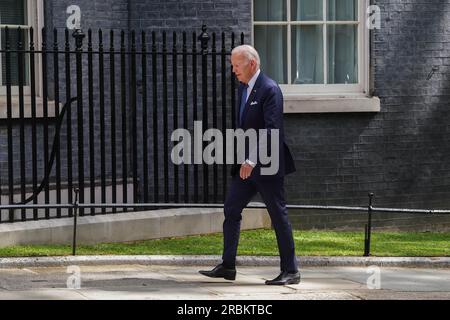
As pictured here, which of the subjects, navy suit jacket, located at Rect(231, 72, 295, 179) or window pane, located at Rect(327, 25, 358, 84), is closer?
navy suit jacket, located at Rect(231, 72, 295, 179)

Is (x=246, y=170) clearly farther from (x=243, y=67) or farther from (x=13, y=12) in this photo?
(x=13, y=12)

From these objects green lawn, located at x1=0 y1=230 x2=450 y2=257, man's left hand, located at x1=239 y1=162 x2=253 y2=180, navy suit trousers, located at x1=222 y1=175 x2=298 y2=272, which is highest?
man's left hand, located at x1=239 y1=162 x2=253 y2=180

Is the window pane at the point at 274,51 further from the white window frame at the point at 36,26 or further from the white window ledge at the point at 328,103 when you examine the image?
the white window frame at the point at 36,26

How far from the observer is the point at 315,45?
14.5 meters

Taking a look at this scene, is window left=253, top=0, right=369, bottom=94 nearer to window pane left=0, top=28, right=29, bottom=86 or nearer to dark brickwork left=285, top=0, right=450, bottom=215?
dark brickwork left=285, top=0, right=450, bottom=215

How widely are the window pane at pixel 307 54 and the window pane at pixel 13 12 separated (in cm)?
324

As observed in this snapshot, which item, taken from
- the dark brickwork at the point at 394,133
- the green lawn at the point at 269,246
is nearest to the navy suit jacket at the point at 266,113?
the green lawn at the point at 269,246

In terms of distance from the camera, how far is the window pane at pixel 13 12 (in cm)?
1323

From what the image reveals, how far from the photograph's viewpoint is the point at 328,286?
9.84m

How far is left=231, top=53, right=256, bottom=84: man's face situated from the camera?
31.3 feet

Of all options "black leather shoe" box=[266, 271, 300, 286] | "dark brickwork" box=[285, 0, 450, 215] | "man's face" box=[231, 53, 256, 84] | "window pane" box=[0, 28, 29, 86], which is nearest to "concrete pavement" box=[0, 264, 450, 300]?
"black leather shoe" box=[266, 271, 300, 286]

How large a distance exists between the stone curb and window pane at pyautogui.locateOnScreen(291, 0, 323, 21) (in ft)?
13.3

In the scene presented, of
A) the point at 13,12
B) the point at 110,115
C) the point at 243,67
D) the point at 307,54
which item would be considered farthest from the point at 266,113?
the point at 307,54

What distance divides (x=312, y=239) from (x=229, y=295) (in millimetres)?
3999
